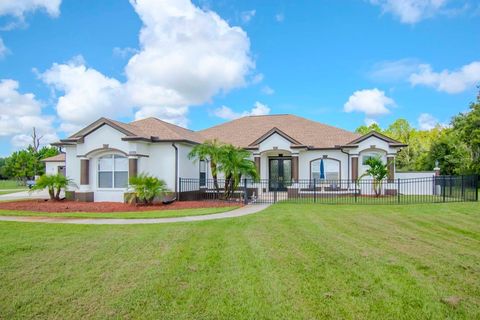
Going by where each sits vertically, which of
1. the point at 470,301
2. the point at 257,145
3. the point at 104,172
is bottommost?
the point at 470,301

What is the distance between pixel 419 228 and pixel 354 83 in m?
21.2

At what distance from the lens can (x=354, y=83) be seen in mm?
29531

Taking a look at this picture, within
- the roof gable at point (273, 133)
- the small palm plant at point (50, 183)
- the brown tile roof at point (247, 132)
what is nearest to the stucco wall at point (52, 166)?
the brown tile roof at point (247, 132)

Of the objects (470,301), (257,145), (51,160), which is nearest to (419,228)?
(470,301)

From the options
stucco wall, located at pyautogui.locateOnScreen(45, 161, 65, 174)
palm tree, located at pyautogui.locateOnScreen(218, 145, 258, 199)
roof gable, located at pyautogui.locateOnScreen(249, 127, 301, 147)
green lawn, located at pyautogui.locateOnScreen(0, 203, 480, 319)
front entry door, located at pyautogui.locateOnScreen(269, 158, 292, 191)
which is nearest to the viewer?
green lawn, located at pyautogui.locateOnScreen(0, 203, 480, 319)

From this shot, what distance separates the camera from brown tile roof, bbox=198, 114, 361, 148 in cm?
2585

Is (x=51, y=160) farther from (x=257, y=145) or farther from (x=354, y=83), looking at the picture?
(x=354, y=83)

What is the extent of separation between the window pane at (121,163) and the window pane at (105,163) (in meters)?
0.39

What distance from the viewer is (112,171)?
806 inches

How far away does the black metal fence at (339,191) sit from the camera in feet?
62.7

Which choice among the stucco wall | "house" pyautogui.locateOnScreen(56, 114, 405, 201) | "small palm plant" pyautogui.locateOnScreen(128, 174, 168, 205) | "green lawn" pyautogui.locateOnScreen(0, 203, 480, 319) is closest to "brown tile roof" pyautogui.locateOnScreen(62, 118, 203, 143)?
"house" pyautogui.locateOnScreen(56, 114, 405, 201)

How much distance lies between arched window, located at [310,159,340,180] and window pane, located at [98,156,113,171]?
14.0m

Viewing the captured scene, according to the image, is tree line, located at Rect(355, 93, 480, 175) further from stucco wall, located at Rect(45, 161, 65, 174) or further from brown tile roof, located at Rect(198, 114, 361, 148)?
stucco wall, located at Rect(45, 161, 65, 174)

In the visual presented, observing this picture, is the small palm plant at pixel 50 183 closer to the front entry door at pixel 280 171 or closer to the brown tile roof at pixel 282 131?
the brown tile roof at pixel 282 131
